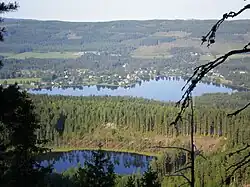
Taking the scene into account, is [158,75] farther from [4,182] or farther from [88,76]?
[4,182]

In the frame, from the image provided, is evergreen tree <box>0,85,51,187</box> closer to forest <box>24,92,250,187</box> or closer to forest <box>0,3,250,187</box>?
forest <box>0,3,250,187</box>

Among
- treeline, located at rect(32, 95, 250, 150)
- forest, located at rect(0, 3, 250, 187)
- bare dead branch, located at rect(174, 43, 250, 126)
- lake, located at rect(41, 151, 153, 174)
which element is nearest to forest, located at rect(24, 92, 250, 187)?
treeline, located at rect(32, 95, 250, 150)

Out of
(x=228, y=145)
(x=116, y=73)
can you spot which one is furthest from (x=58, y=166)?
(x=116, y=73)

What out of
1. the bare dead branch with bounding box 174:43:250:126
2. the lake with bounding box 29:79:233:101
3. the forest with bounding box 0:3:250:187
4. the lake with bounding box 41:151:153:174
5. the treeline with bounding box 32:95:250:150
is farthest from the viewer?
the lake with bounding box 29:79:233:101

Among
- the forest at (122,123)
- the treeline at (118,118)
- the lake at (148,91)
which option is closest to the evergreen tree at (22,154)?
the forest at (122,123)

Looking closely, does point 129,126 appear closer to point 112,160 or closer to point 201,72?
point 112,160

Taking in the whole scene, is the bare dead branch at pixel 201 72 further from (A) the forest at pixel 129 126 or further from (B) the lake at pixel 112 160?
(A) the forest at pixel 129 126
